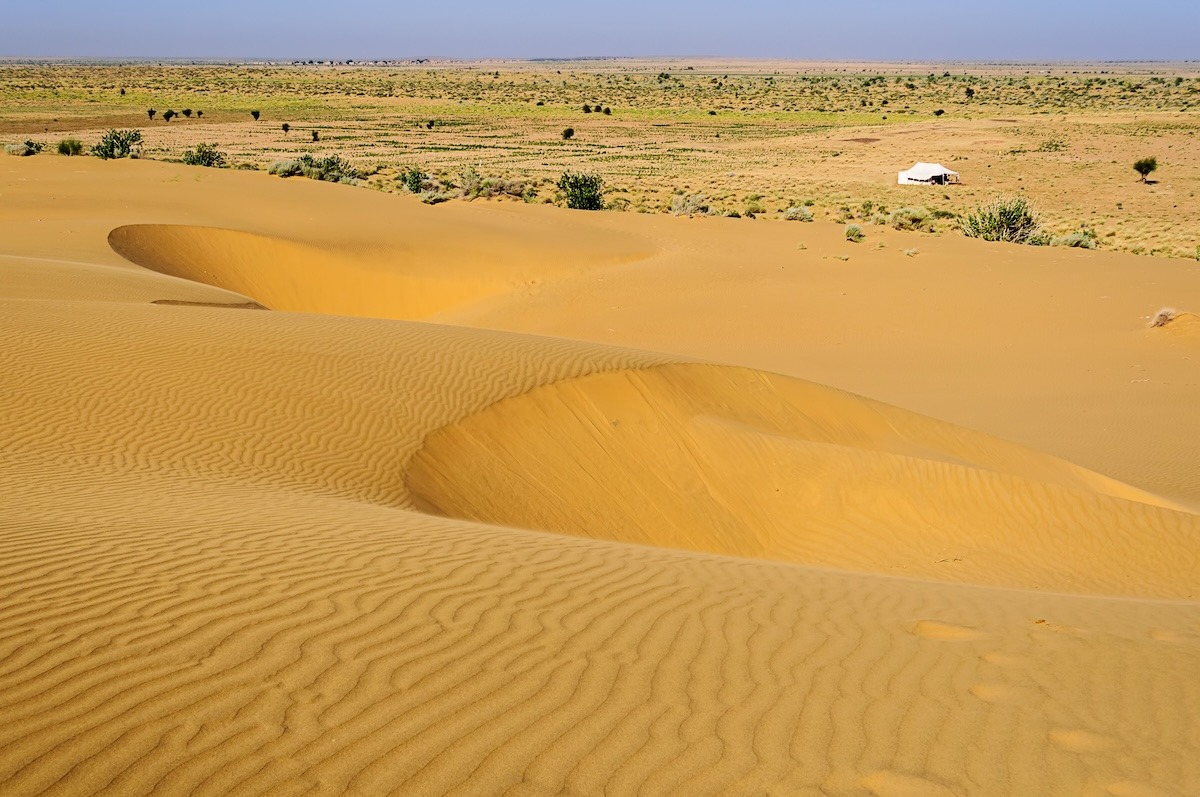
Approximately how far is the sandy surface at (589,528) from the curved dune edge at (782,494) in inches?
2.1

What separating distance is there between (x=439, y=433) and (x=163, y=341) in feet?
12.8

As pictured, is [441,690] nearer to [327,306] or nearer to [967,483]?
[967,483]

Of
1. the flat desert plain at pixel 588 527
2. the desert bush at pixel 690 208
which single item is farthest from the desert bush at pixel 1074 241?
the desert bush at pixel 690 208

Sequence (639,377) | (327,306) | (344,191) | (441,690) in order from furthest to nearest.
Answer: (344,191)
(327,306)
(639,377)
(441,690)

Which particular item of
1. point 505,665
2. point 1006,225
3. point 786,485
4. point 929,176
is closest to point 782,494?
point 786,485

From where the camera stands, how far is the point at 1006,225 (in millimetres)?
33500

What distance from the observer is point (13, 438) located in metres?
9.46

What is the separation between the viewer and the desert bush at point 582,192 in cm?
3809

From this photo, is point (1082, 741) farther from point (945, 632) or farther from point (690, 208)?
point (690, 208)

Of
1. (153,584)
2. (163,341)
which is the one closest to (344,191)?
(163,341)

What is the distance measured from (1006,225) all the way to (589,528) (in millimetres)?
27337

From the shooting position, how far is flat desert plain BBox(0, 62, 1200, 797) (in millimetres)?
4043

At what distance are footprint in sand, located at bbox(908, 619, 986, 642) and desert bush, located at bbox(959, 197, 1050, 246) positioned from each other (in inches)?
1152

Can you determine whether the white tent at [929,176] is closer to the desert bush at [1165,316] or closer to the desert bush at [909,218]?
the desert bush at [909,218]
